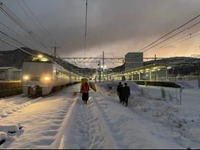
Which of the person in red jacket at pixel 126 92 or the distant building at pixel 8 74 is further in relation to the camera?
the distant building at pixel 8 74

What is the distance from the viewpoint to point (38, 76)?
30516 millimetres

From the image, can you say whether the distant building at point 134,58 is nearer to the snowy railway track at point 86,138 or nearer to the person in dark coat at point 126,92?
the person in dark coat at point 126,92

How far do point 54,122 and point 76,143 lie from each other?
4446 mm

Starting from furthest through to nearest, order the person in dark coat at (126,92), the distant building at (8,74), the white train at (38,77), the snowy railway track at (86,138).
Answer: the distant building at (8,74) < the white train at (38,77) < the person in dark coat at (126,92) < the snowy railway track at (86,138)

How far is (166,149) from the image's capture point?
826 centimetres

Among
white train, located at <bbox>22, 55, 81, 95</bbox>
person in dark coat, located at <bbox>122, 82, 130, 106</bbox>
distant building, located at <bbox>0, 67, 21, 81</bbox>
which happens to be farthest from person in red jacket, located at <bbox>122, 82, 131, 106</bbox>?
distant building, located at <bbox>0, 67, 21, 81</bbox>

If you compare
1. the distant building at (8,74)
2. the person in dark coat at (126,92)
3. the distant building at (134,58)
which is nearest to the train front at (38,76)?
the person in dark coat at (126,92)

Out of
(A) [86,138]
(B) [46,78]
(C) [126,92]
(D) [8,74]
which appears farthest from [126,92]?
(D) [8,74]

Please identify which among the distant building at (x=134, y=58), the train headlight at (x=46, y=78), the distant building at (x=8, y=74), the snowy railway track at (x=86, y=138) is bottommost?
the snowy railway track at (x=86, y=138)

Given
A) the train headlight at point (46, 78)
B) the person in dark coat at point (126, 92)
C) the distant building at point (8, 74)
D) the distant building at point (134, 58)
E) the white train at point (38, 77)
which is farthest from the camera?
the distant building at point (134, 58)

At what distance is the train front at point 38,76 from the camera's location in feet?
98.9

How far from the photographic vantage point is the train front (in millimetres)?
30145

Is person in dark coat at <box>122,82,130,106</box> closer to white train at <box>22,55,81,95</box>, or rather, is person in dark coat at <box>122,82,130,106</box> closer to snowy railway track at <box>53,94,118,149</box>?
white train at <box>22,55,81,95</box>

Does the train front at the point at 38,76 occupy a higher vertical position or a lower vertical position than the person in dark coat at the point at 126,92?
higher
